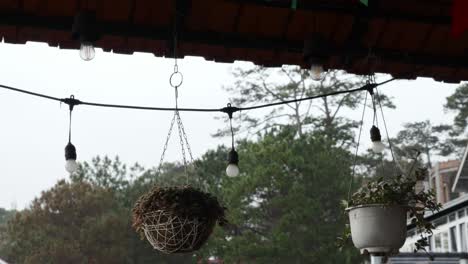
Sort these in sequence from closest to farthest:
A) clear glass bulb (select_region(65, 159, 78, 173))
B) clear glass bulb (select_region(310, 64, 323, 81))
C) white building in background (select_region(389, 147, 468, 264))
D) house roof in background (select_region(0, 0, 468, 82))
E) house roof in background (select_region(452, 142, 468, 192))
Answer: house roof in background (select_region(0, 0, 468, 82)) < clear glass bulb (select_region(310, 64, 323, 81)) < clear glass bulb (select_region(65, 159, 78, 173)) < white building in background (select_region(389, 147, 468, 264)) < house roof in background (select_region(452, 142, 468, 192))

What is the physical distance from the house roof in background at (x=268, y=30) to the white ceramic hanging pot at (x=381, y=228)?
0.69 meters

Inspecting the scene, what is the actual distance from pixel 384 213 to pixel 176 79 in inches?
42.8

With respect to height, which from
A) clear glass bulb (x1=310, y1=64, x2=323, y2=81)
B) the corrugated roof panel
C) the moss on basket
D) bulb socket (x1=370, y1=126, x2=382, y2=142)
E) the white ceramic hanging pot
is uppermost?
the corrugated roof panel

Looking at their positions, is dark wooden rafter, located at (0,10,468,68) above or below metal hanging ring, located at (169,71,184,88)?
above

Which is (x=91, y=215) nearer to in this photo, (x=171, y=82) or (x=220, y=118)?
(x=220, y=118)

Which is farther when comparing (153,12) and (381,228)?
(381,228)

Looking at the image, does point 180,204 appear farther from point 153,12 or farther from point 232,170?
point 232,170

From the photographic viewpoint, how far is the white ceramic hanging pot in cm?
311

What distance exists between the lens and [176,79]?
10.2ft

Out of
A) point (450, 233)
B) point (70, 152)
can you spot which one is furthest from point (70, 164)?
point (450, 233)

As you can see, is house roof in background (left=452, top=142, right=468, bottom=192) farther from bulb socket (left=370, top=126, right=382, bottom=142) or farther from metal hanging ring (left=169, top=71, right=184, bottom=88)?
metal hanging ring (left=169, top=71, right=184, bottom=88)

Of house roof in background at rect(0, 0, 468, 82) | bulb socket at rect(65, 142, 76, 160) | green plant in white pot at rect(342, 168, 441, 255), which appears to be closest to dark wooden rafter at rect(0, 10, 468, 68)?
house roof in background at rect(0, 0, 468, 82)

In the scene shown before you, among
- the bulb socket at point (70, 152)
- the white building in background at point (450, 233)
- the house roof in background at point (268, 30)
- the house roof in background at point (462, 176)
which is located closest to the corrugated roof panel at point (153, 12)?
the house roof in background at point (268, 30)

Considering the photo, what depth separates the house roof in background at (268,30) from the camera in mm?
2896
